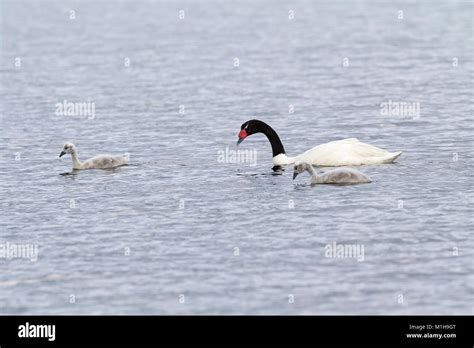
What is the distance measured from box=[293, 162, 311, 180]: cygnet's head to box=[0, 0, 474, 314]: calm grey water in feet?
0.75

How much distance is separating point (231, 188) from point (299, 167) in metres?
1.44

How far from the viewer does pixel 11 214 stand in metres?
21.8

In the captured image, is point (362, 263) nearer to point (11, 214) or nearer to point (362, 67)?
point (11, 214)

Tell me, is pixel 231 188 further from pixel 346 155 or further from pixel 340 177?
pixel 346 155

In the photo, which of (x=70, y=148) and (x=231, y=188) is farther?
(x=70, y=148)

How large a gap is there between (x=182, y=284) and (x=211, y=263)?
3.73 ft

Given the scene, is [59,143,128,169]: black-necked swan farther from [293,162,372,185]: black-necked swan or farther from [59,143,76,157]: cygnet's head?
[293,162,372,185]: black-necked swan

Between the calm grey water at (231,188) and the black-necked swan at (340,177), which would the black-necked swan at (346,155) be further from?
the black-necked swan at (340,177)

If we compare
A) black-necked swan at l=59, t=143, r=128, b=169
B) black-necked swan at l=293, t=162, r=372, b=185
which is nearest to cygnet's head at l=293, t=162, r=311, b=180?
black-necked swan at l=293, t=162, r=372, b=185

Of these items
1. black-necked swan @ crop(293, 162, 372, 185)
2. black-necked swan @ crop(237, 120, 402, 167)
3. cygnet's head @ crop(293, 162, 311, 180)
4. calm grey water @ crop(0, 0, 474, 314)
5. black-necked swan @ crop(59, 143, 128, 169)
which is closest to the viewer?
calm grey water @ crop(0, 0, 474, 314)

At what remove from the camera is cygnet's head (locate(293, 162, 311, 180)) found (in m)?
23.5

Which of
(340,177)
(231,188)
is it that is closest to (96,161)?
(231,188)

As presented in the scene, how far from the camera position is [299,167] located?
77.5 feet
